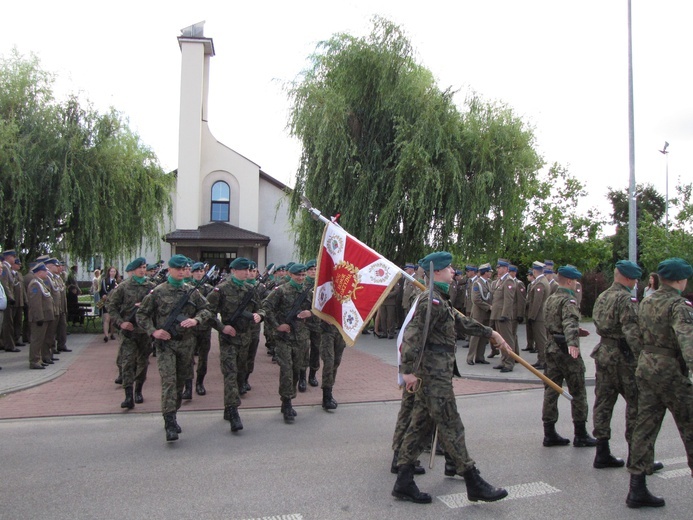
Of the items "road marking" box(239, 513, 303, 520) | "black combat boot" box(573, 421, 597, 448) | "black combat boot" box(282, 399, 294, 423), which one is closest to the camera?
"road marking" box(239, 513, 303, 520)

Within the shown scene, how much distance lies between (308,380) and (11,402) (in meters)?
4.42

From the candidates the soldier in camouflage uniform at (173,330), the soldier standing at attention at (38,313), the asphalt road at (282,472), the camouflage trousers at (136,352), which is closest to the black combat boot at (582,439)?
Answer: the asphalt road at (282,472)

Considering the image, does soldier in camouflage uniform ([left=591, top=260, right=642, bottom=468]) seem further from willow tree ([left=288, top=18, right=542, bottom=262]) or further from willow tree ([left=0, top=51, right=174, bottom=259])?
willow tree ([left=0, top=51, right=174, bottom=259])

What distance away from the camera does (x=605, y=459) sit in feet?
17.9

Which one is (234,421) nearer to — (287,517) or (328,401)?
(328,401)

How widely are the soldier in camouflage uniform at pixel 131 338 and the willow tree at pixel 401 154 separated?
31.2 ft

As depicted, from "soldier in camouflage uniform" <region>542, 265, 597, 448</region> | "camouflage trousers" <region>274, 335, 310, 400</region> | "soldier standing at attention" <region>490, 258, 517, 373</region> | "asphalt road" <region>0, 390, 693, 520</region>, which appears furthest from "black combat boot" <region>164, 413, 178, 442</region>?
"soldier standing at attention" <region>490, 258, 517, 373</region>

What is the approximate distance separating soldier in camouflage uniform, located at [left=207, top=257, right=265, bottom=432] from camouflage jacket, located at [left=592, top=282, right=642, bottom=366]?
3.89 meters

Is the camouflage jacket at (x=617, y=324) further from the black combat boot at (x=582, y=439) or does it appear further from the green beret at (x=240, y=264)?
the green beret at (x=240, y=264)

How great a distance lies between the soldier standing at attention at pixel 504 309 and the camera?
11008mm

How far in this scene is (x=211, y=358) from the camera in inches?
500

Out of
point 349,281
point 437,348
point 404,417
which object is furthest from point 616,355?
point 349,281

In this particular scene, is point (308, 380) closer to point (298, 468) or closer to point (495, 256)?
point (298, 468)

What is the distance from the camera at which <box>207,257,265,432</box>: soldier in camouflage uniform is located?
6.95 meters
